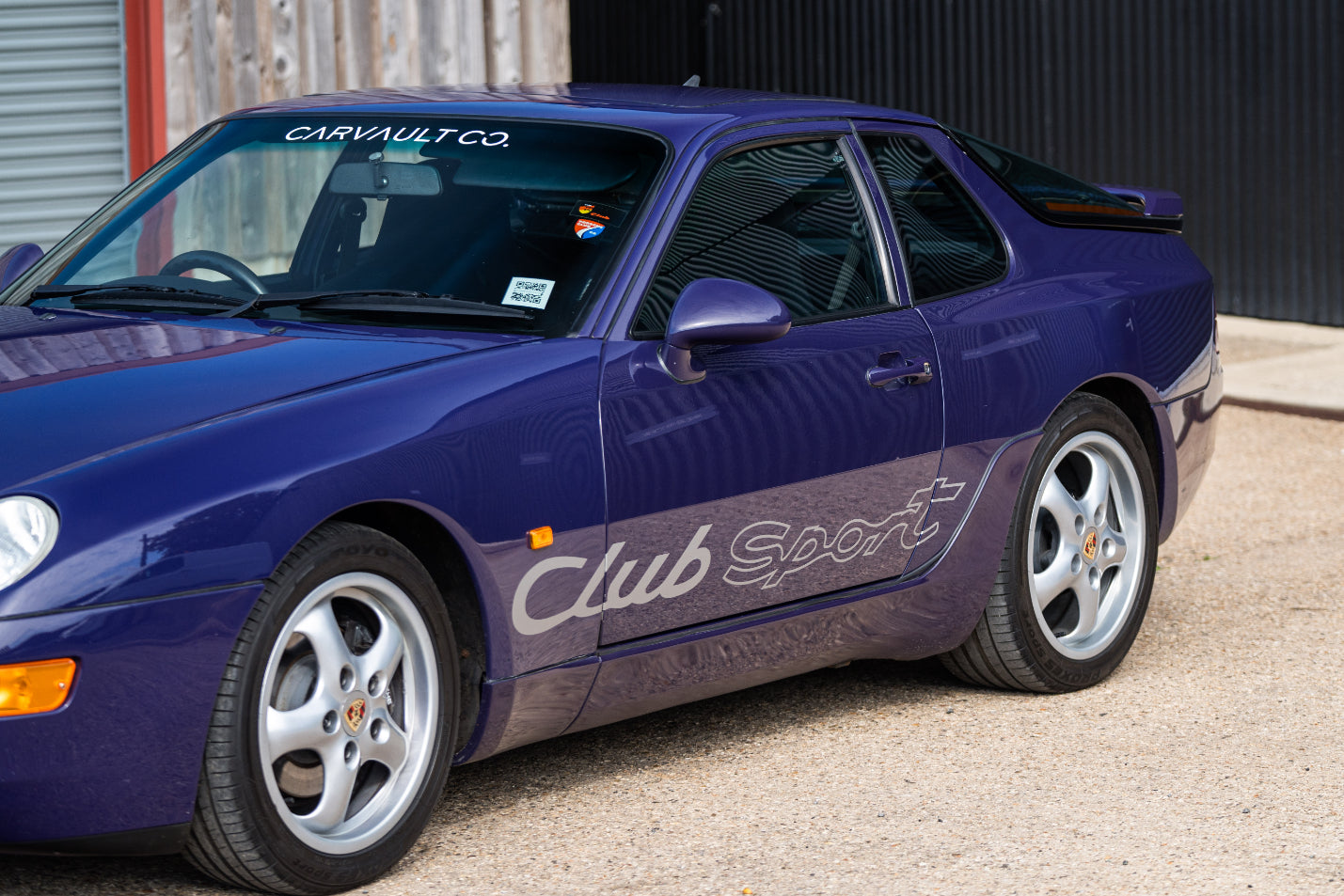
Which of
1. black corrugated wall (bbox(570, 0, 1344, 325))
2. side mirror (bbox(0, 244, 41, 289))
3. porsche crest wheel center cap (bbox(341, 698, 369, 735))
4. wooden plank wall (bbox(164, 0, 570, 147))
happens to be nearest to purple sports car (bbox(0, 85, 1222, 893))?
porsche crest wheel center cap (bbox(341, 698, 369, 735))

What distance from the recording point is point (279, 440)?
362 centimetres

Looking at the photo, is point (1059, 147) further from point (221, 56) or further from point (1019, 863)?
point (1019, 863)

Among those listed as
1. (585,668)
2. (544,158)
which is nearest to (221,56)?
(544,158)

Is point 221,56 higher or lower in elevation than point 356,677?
higher

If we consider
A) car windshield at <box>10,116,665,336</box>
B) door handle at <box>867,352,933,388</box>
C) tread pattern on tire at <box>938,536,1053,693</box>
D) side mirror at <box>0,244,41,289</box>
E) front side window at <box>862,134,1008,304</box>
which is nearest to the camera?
car windshield at <box>10,116,665,336</box>

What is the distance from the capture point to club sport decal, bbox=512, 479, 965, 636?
409cm

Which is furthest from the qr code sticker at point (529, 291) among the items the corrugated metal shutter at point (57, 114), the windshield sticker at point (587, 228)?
the corrugated metal shutter at point (57, 114)

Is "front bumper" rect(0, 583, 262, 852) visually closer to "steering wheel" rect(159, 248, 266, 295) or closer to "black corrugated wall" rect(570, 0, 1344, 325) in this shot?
"steering wheel" rect(159, 248, 266, 295)

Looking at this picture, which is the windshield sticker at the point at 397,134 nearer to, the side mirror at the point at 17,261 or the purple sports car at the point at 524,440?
the purple sports car at the point at 524,440

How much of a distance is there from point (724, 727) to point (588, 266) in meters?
1.40

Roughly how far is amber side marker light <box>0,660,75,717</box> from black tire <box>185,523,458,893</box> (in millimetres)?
305

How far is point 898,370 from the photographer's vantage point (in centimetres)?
490

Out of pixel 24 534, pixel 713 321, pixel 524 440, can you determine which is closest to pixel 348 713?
pixel 524 440

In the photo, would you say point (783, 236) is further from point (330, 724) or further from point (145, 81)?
point (145, 81)
